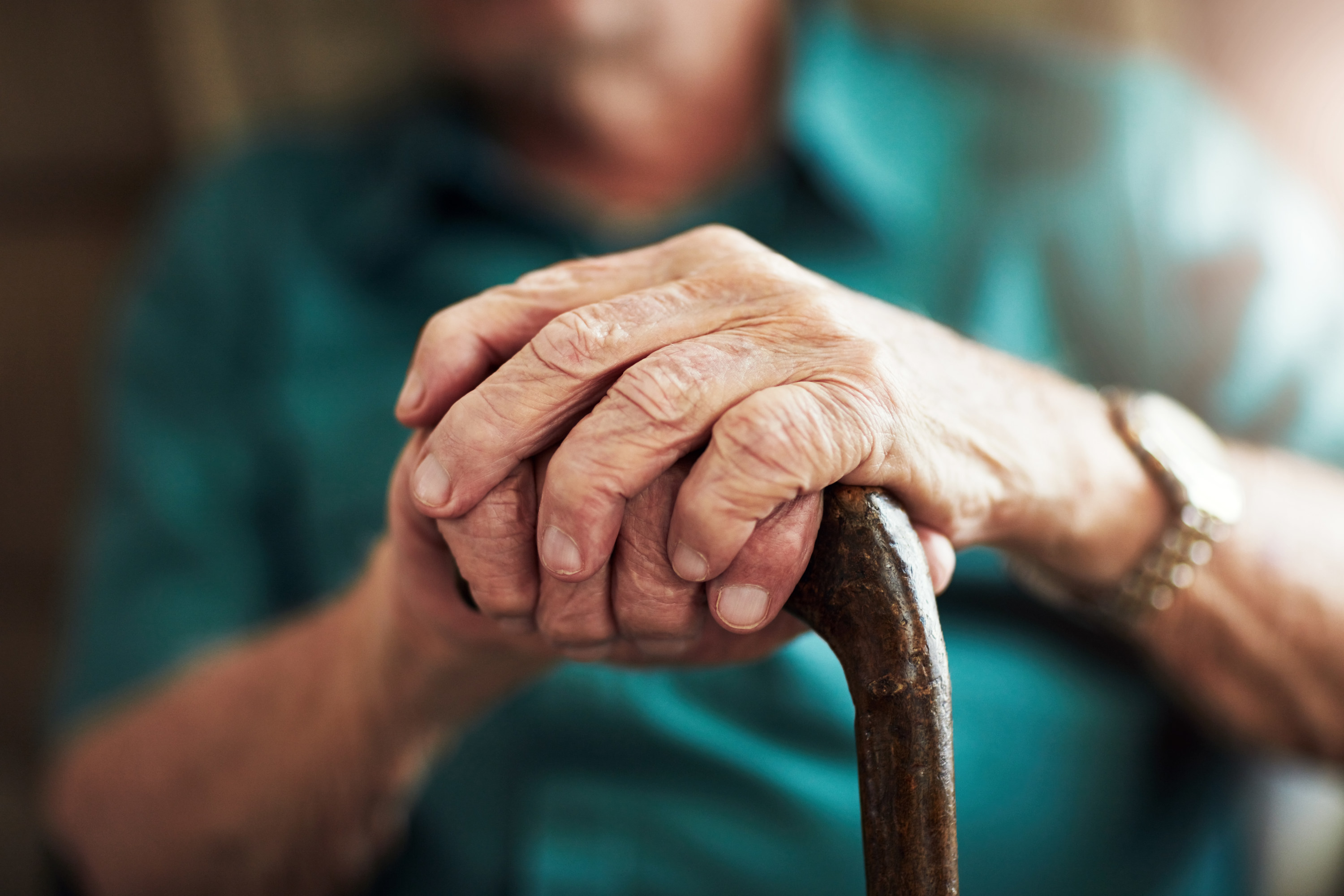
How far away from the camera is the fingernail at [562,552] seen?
1.14 ft

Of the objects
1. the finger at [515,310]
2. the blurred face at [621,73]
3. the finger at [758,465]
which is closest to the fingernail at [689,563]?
the finger at [758,465]

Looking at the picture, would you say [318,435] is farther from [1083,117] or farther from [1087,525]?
[1083,117]

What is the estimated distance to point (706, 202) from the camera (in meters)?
0.81

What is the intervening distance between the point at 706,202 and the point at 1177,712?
54 centimetres

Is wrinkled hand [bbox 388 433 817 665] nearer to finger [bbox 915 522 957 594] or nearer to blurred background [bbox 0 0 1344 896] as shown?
finger [bbox 915 522 957 594]

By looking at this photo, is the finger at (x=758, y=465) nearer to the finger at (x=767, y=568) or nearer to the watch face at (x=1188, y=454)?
the finger at (x=767, y=568)

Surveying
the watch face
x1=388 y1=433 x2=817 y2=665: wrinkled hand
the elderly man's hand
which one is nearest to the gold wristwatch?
the watch face

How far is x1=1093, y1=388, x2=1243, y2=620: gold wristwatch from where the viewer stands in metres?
0.52

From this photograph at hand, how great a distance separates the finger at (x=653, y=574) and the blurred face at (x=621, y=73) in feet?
1.71

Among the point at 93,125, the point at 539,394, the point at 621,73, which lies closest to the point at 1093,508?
the point at 539,394

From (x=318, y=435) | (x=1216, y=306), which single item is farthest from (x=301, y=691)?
(x=1216, y=306)

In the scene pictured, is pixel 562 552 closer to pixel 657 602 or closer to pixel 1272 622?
pixel 657 602

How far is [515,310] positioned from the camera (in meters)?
0.40

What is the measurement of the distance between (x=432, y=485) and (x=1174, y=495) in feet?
1.32
